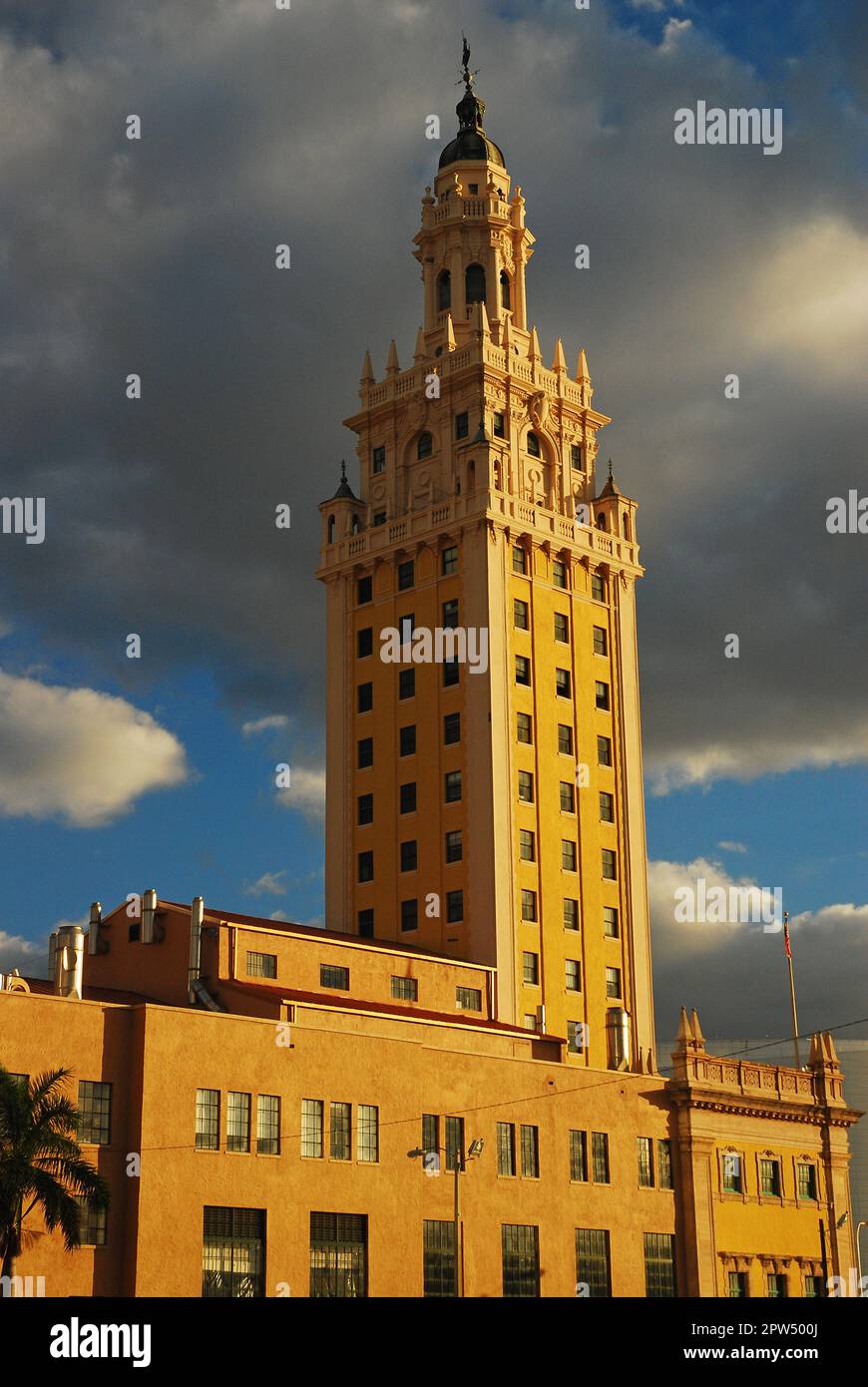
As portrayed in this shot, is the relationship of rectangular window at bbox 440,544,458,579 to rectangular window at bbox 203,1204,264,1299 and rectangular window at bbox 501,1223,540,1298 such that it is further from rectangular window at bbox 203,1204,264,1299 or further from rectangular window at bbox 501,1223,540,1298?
rectangular window at bbox 203,1204,264,1299

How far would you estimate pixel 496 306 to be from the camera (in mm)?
104938

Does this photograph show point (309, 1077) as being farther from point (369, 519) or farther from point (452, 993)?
point (369, 519)

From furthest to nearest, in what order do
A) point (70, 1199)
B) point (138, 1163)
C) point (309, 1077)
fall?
point (309, 1077), point (138, 1163), point (70, 1199)

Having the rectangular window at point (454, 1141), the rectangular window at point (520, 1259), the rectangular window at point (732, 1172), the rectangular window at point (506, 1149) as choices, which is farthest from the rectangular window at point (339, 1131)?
the rectangular window at point (732, 1172)

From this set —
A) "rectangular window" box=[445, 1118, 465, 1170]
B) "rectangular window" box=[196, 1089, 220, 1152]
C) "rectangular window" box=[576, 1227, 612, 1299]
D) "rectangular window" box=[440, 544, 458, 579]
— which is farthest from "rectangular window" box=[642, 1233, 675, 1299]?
"rectangular window" box=[440, 544, 458, 579]

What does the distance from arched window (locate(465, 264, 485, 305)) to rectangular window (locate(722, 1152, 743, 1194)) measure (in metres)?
51.9

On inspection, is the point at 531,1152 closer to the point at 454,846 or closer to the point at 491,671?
the point at 454,846

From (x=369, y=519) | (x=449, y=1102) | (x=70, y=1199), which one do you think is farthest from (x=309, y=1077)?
(x=369, y=519)

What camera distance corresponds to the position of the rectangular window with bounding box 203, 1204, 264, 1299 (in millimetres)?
60875

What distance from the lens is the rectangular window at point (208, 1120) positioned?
62.2 m

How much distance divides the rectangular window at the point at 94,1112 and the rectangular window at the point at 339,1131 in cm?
919

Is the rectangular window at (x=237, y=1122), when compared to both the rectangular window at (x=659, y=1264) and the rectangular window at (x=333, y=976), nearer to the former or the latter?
the rectangular window at (x=333, y=976)
